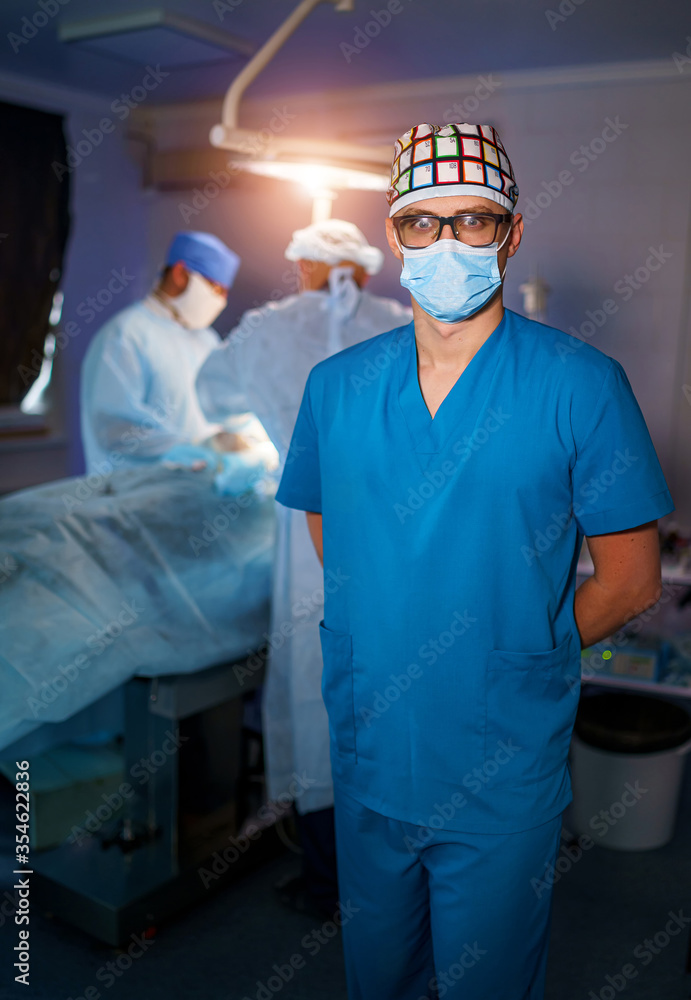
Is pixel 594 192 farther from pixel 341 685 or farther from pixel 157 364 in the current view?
pixel 341 685

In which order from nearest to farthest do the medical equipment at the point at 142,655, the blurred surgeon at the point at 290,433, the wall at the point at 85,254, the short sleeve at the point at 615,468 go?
1. the short sleeve at the point at 615,468
2. the medical equipment at the point at 142,655
3. the blurred surgeon at the point at 290,433
4. the wall at the point at 85,254

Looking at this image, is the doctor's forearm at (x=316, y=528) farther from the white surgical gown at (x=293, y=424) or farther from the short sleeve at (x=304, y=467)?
the white surgical gown at (x=293, y=424)

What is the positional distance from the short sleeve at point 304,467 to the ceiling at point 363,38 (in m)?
1.45

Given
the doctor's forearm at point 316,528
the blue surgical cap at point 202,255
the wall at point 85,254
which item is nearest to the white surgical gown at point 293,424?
the doctor's forearm at point 316,528

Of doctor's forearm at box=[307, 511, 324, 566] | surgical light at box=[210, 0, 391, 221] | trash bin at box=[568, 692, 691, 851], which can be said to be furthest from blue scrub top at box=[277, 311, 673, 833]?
trash bin at box=[568, 692, 691, 851]

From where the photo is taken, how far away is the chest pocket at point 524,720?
108 cm

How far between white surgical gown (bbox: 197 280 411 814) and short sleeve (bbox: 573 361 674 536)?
3.39ft

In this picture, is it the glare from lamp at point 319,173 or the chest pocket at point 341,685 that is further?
the glare from lamp at point 319,173

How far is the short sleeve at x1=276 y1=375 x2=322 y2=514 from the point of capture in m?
1.29

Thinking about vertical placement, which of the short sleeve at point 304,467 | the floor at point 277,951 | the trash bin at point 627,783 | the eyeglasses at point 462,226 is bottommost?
the floor at point 277,951

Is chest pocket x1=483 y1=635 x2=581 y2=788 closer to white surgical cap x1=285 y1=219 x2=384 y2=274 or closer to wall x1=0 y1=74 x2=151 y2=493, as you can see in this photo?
white surgical cap x1=285 y1=219 x2=384 y2=274

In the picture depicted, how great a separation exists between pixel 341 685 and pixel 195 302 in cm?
189

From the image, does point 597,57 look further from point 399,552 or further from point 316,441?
point 399,552

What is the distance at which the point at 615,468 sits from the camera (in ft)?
3.41
